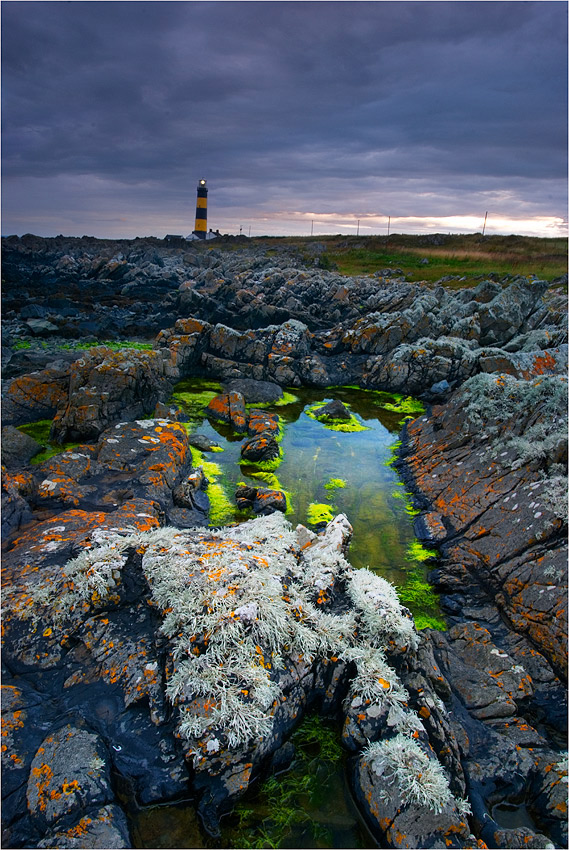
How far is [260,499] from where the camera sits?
13539 millimetres

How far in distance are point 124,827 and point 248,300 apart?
38645 mm

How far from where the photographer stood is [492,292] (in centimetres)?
3622

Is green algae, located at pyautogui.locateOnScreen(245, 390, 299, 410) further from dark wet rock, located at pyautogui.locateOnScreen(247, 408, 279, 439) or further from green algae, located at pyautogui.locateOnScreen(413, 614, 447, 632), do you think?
green algae, located at pyautogui.locateOnScreen(413, 614, 447, 632)

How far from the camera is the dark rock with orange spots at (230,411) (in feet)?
65.3

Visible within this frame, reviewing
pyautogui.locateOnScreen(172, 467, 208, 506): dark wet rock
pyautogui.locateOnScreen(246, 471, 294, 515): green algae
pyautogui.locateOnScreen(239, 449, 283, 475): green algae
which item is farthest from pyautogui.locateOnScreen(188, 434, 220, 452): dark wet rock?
pyautogui.locateOnScreen(172, 467, 208, 506): dark wet rock

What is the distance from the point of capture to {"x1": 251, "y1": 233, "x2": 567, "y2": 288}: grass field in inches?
2339

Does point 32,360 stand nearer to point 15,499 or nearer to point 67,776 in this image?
point 15,499

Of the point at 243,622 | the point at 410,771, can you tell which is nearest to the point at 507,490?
the point at 410,771

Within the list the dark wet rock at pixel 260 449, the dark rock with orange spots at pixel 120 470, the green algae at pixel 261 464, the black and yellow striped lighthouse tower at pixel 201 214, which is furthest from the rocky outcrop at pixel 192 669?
the black and yellow striped lighthouse tower at pixel 201 214

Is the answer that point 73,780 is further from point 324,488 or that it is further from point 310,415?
point 310,415

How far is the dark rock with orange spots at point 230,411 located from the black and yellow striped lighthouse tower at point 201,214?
130 meters

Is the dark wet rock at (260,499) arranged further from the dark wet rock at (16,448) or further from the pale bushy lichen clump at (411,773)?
the pale bushy lichen clump at (411,773)

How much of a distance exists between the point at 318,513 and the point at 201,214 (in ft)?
472

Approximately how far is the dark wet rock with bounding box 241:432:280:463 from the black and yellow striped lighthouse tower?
5310 inches
